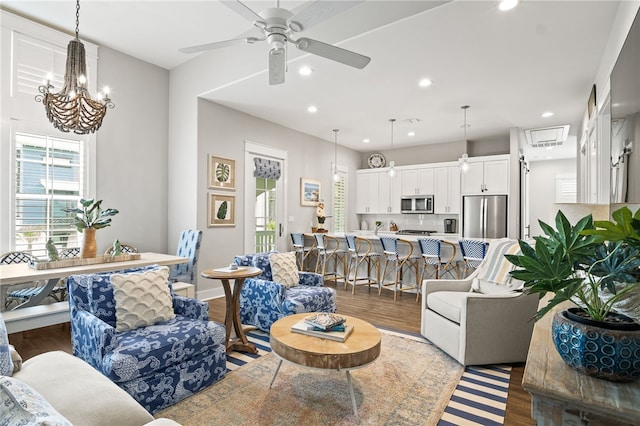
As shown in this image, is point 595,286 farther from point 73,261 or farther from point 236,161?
point 236,161

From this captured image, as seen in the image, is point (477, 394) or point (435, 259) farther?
point (435, 259)

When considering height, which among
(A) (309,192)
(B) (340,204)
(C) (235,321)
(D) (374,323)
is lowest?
(D) (374,323)

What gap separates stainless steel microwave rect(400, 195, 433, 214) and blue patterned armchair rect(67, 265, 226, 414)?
6.05 m

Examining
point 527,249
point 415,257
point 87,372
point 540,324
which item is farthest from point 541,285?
point 415,257

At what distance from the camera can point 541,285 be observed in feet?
3.28

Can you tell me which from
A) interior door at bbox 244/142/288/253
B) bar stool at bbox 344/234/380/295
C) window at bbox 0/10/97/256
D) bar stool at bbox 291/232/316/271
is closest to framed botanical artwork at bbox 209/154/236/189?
interior door at bbox 244/142/288/253

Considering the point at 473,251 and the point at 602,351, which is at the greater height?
the point at 602,351

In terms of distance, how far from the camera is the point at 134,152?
484 centimetres

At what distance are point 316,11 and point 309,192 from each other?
5094mm

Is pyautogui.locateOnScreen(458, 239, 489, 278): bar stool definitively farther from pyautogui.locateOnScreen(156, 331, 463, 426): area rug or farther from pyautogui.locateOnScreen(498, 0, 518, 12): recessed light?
pyautogui.locateOnScreen(498, 0, 518, 12): recessed light

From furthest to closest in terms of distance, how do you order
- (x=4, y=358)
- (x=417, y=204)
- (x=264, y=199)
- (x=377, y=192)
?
1. (x=377, y=192)
2. (x=417, y=204)
3. (x=264, y=199)
4. (x=4, y=358)

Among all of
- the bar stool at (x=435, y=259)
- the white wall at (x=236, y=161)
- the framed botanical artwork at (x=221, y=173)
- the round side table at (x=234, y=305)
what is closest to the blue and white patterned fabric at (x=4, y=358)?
the round side table at (x=234, y=305)

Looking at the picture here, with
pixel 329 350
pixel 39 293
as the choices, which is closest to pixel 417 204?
pixel 329 350

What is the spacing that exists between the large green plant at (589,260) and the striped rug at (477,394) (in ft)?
4.60
